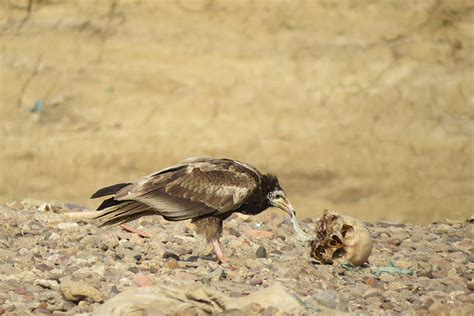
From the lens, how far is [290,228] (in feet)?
34.6

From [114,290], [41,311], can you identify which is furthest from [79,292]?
[114,290]

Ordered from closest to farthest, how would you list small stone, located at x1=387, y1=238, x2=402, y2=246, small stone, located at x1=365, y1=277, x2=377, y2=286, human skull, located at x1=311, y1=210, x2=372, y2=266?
small stone, located at x1=365, y1=277, x2=377, y2=286
human skull, located at x1=311, y1=210, x2=372, y2=266
small stone, located at x1=387, y1=238, x2=402, y2=246

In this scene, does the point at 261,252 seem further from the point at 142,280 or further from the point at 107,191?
the point at 142,280

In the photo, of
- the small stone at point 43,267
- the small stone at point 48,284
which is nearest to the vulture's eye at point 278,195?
the small stone at point 43,267

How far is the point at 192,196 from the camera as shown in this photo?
899 cm

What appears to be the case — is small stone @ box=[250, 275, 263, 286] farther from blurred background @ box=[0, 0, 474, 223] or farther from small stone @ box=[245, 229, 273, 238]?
blurred background @ box=[0, 0, 474, 223]

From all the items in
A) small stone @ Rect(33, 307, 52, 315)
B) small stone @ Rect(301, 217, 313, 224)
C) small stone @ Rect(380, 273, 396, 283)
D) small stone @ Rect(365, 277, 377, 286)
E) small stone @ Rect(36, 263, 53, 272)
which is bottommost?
small stone @ Rect(301, 217, 313, 224)

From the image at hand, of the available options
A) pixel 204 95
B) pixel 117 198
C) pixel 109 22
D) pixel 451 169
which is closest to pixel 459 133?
pixel 451 169

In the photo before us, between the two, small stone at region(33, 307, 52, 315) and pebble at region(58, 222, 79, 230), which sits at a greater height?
small stone at region(33, 307, 52, 315)

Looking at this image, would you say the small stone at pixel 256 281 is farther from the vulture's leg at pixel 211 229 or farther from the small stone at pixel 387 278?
the small stone at pixel 387 278

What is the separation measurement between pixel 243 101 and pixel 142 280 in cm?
483

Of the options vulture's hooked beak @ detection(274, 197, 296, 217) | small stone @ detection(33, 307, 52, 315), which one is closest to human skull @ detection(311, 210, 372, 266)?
vulture's hooked beak @ detection(274, 197, 296, 217)

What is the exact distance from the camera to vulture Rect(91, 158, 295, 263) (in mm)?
8906

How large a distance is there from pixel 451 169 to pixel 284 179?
203cm
